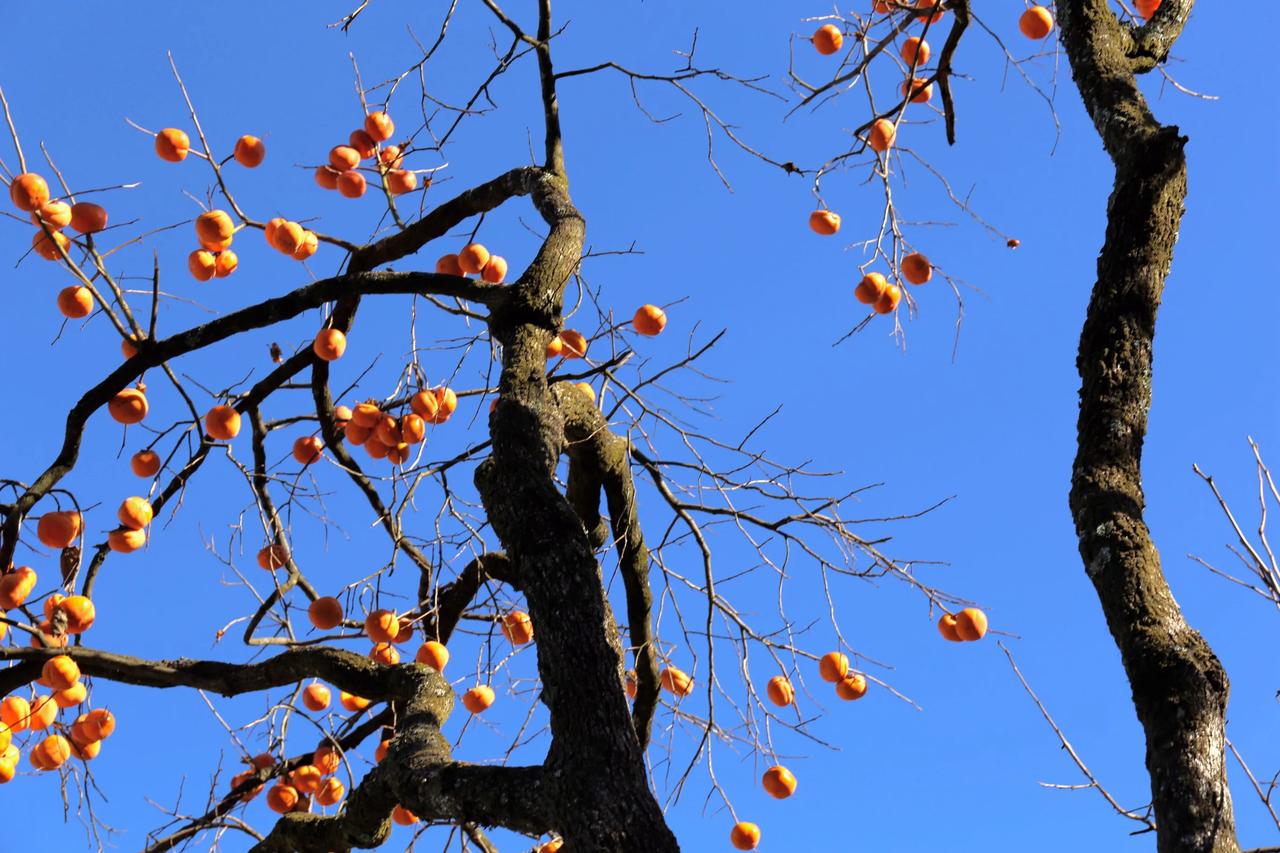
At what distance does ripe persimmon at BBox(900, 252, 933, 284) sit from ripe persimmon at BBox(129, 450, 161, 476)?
2128 millimetres

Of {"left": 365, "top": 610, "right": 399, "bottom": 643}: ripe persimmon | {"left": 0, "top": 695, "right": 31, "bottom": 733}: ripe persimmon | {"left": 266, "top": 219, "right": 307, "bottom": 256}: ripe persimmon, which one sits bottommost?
{"left": 0, "top": 695, "right": 31, "bottom": 733}: ripe persimmon

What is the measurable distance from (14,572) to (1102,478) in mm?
2280

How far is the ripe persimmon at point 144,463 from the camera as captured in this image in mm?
3053

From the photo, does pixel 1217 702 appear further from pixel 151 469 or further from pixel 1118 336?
pixel 151 469

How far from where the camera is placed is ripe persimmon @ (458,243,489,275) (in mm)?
3111

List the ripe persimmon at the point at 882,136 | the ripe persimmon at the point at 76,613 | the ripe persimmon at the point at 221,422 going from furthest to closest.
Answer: the ripe persimmon at the point at 882,136
the ripe persimmon at the point at 221,422
the ripe persimmon at the point at 76,613

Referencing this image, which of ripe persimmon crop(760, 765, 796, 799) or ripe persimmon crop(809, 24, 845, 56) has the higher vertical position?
ripe persimmon crop(809, 24, 845, 56)

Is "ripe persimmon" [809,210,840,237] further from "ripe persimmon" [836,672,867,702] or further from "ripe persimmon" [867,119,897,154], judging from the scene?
"ripe persimmon" [836,672,867,702]

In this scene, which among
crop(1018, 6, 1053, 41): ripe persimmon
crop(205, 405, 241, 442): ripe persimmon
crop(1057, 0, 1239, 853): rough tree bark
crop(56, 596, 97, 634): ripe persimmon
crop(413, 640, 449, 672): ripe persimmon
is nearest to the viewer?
crop(1057, 0, 1239, 853): rough tree bark

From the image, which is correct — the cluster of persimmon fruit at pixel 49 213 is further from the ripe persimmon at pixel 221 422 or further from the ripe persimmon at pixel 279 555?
the ripe persimmon at pixel 279 555

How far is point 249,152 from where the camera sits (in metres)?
3.25

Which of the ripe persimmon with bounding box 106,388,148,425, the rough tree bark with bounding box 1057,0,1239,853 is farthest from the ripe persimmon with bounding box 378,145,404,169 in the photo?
the rough tree bark with bounding box 1057,0,1239,853

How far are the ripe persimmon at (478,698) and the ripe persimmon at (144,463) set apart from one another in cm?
99

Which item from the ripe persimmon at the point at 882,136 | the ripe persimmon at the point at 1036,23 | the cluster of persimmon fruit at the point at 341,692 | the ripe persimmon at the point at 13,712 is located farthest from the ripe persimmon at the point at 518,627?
the ripe persimmon at the point at 1036,23
